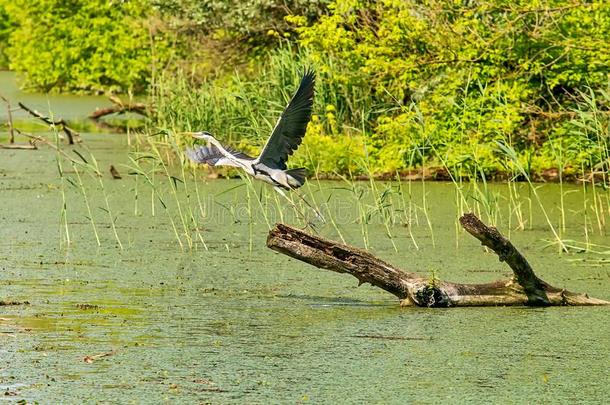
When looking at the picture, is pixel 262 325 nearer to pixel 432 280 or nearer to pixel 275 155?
pixel 432 280

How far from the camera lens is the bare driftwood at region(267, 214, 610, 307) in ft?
19.4

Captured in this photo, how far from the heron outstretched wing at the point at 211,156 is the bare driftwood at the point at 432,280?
1.09 m

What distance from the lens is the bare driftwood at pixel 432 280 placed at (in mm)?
5918

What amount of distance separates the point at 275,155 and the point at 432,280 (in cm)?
132

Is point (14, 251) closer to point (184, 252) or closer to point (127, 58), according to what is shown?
point (184, 252)

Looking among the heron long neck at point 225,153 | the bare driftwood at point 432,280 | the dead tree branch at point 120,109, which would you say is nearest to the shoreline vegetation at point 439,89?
the dead tree branch at point 120,109

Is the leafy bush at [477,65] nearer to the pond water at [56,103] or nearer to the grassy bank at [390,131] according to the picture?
the grassy bank at [390,131]

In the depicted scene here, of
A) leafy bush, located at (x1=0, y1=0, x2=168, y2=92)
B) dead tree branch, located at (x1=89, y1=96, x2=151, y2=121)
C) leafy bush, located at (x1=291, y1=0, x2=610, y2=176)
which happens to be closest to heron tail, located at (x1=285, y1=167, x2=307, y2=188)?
leafy bush, located at (x1=291, y1=0, x2=610, y2=176)

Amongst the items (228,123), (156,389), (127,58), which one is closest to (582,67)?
(228,123)

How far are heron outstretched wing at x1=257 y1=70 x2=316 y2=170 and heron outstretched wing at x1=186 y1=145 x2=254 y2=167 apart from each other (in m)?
0.17

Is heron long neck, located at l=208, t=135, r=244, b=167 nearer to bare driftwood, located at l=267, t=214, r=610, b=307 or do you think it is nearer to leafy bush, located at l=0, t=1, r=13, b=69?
bare driftwood, located at l=267, t=214, r=610, b=307

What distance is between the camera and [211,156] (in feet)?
23.2

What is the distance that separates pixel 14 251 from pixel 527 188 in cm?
522

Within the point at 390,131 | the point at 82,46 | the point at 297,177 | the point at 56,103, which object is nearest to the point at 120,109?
the point at 56,103
